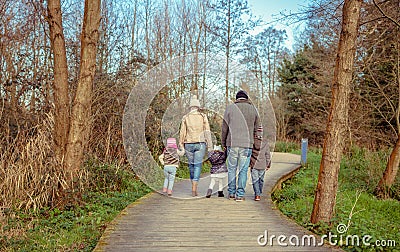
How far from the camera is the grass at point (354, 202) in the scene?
542 centimetres

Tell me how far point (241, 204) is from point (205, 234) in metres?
2.02

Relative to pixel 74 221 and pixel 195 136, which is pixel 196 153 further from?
pixel 74 221

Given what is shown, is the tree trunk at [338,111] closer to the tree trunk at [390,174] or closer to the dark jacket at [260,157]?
the dark jacket at [260,157]

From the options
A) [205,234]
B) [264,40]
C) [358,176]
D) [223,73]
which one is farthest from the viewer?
[264,40]

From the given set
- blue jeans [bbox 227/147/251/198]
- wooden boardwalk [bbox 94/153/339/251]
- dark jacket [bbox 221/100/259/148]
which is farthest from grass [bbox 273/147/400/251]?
dark jacket [bbox 221/100/259/148]

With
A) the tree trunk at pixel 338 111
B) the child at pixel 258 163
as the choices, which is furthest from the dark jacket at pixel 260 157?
the tree trunk at pixel 338 111

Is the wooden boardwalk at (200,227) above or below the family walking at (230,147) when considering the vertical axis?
below

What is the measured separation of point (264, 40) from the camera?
30.2 m

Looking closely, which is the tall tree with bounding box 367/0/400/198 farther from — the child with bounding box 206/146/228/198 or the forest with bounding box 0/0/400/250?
the child with bounding box 206/146/228/198

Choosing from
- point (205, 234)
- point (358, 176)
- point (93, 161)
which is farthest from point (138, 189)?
point (358, 176)

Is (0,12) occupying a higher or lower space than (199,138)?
higher

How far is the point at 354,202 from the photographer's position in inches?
382

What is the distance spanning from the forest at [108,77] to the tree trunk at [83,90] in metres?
0.02

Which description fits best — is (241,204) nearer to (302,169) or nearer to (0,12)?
(0,12)
